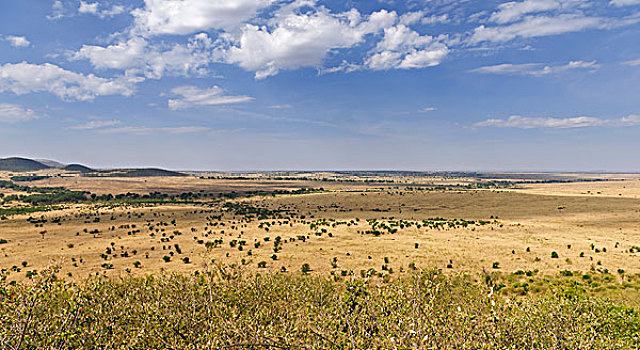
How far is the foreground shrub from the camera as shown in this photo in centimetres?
874

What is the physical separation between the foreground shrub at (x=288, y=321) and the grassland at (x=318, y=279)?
0.33 feet

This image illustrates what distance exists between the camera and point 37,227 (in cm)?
6419

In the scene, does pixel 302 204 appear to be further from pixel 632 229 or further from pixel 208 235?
pixel 632 229

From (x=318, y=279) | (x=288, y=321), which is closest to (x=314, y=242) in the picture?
(x=318, y=279)

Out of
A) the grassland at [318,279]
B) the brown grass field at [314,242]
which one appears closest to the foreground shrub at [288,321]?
the grassland at [318,279]

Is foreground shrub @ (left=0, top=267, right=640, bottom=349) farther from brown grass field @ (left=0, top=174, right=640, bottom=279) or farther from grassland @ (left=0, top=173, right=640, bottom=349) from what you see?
brown grass field @ (left=0, top=174, right=640, bottom=279)

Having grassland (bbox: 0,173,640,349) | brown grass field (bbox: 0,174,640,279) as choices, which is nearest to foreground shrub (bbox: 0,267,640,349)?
grassland (bbox: 0,173,640,349)

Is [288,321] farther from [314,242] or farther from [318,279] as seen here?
[314,242]

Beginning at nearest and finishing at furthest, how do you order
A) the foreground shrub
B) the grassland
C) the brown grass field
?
the foreground shrub
the grassland
the brown grass field

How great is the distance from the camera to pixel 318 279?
69.3ft

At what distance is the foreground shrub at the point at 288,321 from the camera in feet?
28.7

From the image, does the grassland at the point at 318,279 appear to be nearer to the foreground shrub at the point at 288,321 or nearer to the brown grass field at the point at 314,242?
the foreground shrub at the point at 288,321

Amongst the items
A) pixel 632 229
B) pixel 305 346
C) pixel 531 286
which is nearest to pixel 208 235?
pixel 531 286

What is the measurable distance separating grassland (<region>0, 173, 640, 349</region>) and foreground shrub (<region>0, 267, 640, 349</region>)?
0.10 metres
